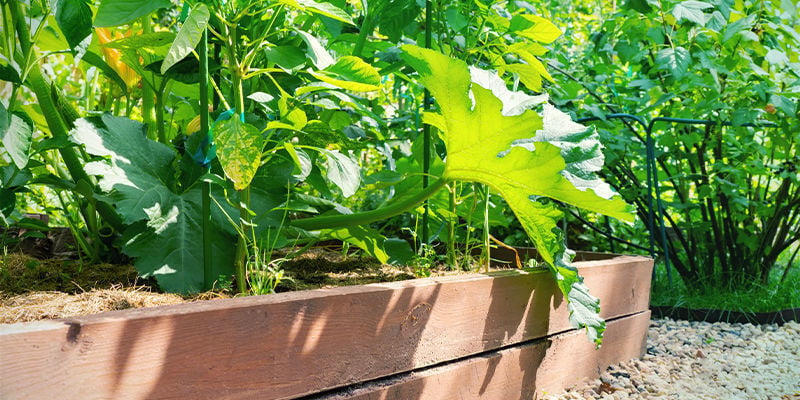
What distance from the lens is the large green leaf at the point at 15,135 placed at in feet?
3.06

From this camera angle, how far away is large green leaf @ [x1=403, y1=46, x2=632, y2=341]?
1.12 metres

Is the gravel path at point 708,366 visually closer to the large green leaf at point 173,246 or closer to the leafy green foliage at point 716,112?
the leafy green foliage at point 716,112

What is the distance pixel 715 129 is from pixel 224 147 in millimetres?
2360

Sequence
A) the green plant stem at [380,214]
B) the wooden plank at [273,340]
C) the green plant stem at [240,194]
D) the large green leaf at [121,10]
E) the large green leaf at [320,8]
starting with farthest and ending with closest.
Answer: the green plant stem at [380,214] < the green plant stem at [240,194] < the large green leaf at [320,8] < the large green leaf at [121,10] < the wooden plank at [273,340]

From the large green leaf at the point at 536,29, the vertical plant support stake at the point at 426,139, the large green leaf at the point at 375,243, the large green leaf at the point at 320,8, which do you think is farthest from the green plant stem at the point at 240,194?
the large green leaf at the point at 536,29

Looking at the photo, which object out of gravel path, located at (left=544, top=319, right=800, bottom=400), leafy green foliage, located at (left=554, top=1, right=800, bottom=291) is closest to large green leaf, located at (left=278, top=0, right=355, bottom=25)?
gravel path, located at (left=544, top=319, right=800, bottom=400)

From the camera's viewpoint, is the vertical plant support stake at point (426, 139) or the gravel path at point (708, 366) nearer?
the vertical plant support stake at point (426, 139)

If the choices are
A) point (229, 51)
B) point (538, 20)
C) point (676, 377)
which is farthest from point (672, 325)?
point (229, 51)

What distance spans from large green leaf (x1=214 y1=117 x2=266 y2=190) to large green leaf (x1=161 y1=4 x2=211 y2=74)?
14cm

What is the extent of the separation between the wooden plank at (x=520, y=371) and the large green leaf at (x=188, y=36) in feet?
1.84

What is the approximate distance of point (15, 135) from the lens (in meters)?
0.97

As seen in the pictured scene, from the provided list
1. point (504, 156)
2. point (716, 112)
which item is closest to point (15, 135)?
point (504, 156)

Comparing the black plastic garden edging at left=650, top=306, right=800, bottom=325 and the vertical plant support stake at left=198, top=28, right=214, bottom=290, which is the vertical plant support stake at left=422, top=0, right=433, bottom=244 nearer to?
the vertical plant support stake at left=198, top=28, right=214, bottom=290

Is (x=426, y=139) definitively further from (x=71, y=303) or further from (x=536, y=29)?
(x=71, y=303)
